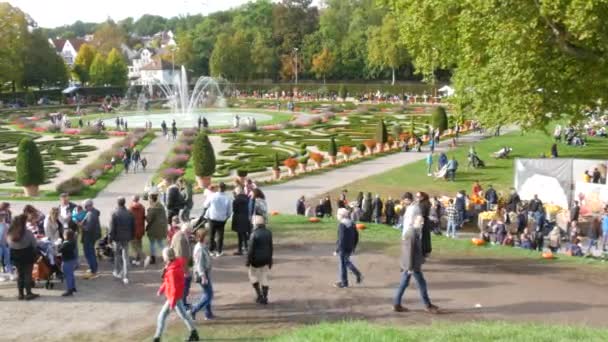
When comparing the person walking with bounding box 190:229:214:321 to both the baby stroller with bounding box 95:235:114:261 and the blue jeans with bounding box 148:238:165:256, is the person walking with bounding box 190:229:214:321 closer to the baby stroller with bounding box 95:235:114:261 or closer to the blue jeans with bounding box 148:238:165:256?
the blue jeans with bounding box 148:238:165:256

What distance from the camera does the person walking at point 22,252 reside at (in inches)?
444

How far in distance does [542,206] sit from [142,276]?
12329 mm

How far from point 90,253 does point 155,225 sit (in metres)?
1.30

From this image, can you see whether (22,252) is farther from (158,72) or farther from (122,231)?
A: (158,72)

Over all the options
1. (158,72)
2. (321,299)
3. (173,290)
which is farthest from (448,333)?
(158,72)

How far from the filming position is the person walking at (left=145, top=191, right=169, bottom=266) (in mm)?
13320

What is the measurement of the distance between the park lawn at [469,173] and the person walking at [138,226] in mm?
13376

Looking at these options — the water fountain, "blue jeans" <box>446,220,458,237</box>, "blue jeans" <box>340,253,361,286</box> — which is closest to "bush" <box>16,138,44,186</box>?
"blue jeans" <box>446,220,458,237</box>

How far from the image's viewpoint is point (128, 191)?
2731 centimetres

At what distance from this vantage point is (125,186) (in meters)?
28.5

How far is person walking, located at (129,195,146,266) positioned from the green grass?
200 inches

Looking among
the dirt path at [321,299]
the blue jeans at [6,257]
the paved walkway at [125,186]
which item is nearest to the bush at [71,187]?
the paved walkway at [125,186]

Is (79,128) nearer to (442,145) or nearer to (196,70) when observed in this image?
(442,145)

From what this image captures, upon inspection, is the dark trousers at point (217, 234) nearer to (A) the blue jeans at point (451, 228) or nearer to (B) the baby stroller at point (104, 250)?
(B) the baby stroller at point (104, 250)
